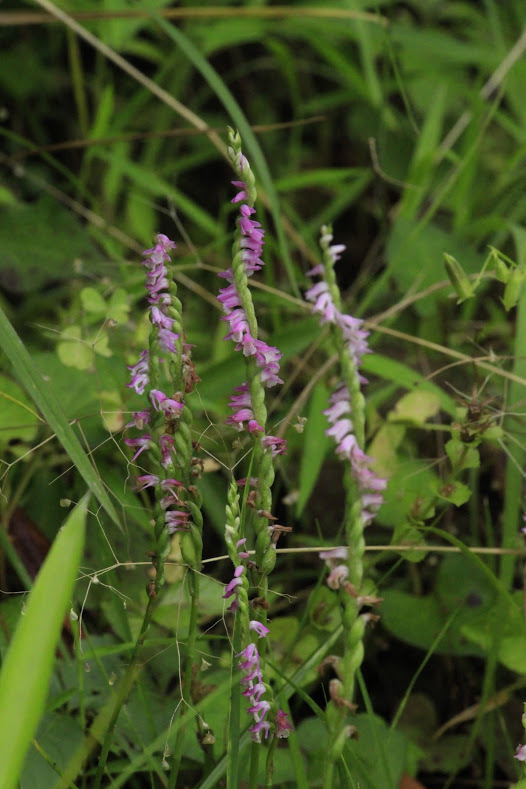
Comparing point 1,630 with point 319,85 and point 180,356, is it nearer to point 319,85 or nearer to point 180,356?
point 180,356

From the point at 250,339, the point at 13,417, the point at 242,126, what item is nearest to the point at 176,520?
the point at 250,339

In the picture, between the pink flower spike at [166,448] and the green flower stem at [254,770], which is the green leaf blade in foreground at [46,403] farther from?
the green flower stem at [254,770]

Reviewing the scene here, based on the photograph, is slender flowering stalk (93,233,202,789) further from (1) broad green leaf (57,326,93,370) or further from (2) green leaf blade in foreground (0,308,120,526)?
(1) broad green leaf (57,326,93,370)

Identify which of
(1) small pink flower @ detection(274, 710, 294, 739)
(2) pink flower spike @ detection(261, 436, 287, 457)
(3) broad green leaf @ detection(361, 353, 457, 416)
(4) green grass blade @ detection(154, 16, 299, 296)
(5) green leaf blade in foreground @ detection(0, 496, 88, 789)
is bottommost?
(1) small pink flower @ detection(274, 710, 294, 739)

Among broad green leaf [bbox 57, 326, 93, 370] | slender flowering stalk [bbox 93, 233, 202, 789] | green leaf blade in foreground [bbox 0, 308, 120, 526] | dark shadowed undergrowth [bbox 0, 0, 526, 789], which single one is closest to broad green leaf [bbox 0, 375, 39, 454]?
dark shadowed undergrowth [bbox 0, 0, 526, 789]

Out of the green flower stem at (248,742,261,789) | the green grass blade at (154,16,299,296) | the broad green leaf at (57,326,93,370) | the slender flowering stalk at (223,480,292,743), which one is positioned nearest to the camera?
the slender flowering stalk at (223,480,292,743)

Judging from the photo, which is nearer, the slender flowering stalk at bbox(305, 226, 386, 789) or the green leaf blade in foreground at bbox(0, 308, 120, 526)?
the slender flowering stalk at bbox(305, 226, 386, 789)

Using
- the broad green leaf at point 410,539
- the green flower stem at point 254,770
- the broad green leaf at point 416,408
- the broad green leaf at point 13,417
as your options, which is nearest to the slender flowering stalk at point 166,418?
the green flower stem at point 254,770

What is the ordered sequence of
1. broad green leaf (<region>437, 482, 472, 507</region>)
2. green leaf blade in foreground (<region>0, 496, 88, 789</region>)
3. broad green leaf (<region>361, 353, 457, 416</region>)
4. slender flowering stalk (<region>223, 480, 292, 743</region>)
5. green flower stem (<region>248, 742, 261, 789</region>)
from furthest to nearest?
broad green leaf (<region>361, 353, 457, 416</region>) < broad green leaf (<region>437, 482, 472, 507</region>) < green flower stem (<region>248, 742, 261, 789</region>) < slender flowering stalk (<region>223, 480, 292, 743</region>) < green leaf blade in foreground (<region>0, 496, 88, 789</region>)
